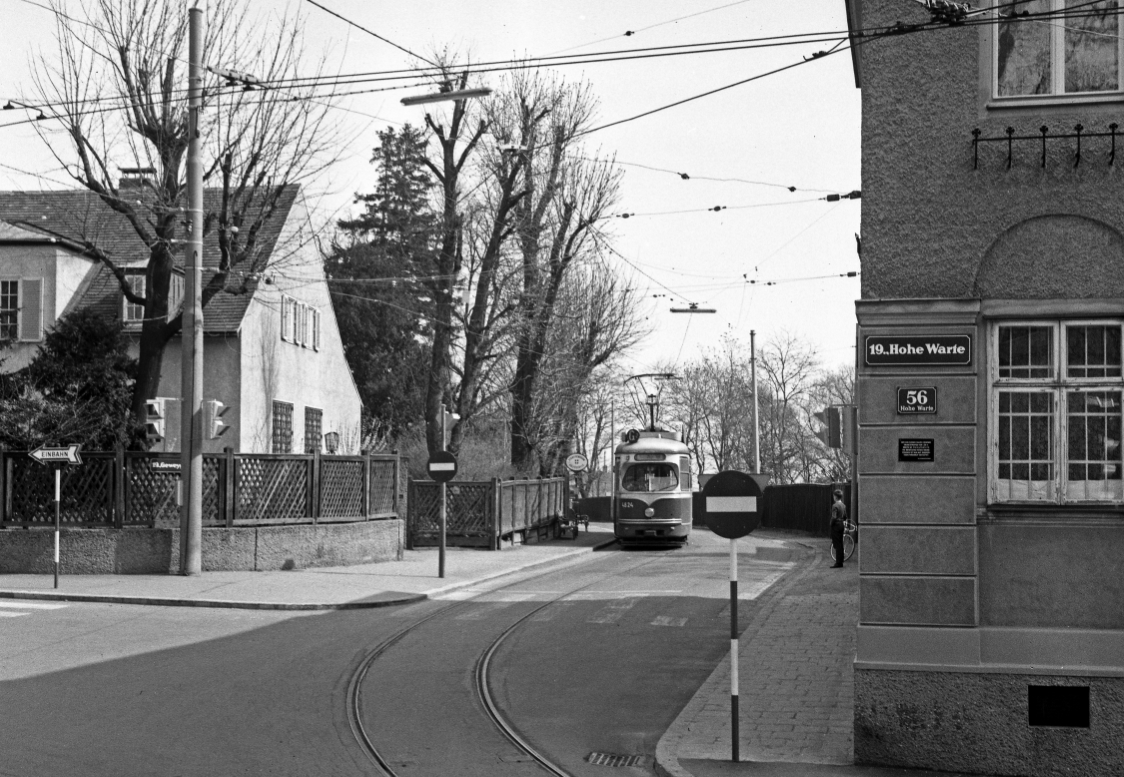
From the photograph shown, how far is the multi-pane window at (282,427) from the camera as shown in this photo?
115ft

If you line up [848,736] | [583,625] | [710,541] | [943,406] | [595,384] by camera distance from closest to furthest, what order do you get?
[943,406], [848,736], [583,625], [710,541], [595,384]

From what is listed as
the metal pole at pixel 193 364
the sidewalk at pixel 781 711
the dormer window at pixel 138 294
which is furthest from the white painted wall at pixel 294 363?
the sidewalk at pixel 781 711

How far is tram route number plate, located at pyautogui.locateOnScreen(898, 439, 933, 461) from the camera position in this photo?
388 inches

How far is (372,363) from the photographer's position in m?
59.3

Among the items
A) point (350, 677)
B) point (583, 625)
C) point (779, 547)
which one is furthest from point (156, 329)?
point (779, 547)

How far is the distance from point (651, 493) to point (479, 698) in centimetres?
2428

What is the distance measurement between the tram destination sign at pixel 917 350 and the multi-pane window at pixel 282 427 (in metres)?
26.7

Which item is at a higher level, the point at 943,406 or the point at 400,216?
the point at 400,216

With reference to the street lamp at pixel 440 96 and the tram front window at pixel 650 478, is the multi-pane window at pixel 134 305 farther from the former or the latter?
the street lamp at pixel 440 96

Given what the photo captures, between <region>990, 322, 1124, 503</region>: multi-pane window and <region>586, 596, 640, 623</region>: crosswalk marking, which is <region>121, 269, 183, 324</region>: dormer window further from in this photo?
<region>990, 322, 1124, 503</region>: multi-pane window

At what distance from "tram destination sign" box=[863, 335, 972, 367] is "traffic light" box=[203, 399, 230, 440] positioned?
14.4 meters

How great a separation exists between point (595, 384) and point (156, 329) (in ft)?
71.1

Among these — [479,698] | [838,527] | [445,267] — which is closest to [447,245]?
[445,267]

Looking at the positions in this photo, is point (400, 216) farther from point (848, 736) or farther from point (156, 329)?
point (848, 736)
